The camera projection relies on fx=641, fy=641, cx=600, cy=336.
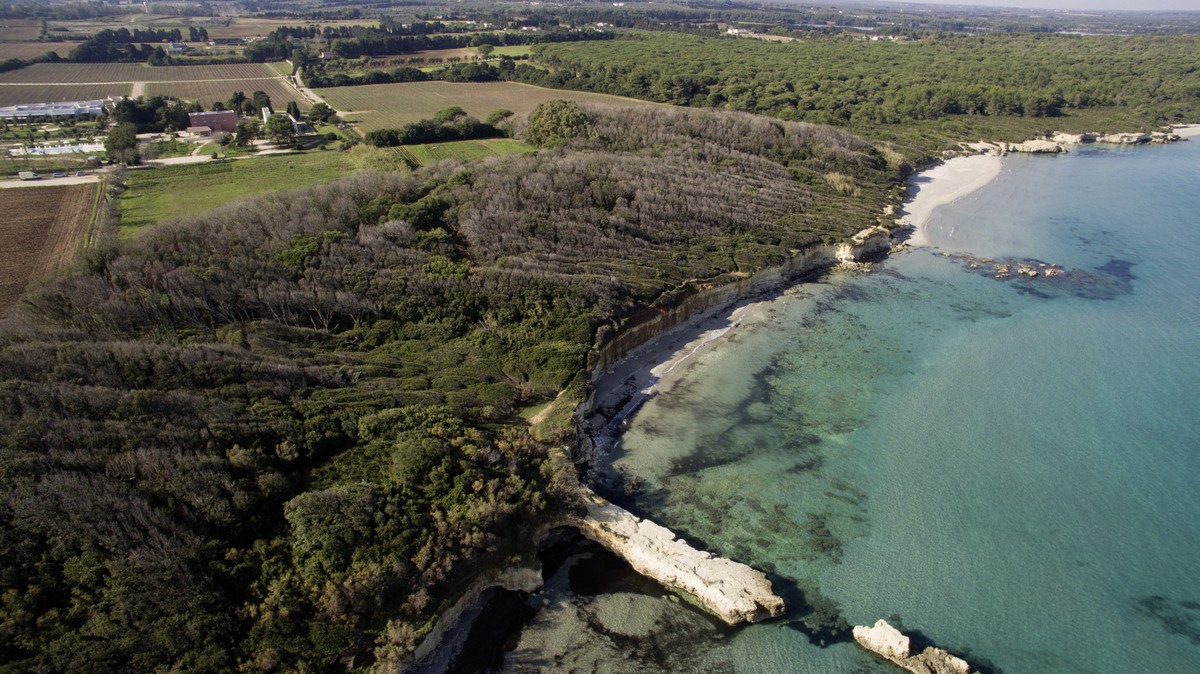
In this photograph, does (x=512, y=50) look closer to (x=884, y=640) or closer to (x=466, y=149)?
(x=466, y=149)

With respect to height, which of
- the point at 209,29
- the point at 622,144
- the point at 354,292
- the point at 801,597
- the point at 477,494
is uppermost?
the point at 209,29

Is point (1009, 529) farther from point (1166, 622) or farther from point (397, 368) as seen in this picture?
point (397, 368)

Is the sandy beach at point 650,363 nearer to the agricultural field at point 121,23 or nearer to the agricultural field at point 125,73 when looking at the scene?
the agricultural field at point 125,73

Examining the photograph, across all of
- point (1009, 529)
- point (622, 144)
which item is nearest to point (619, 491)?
point (1009, 529)

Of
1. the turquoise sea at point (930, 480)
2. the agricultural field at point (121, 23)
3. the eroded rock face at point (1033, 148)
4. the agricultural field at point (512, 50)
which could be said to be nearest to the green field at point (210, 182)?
the turquoise sea at point (930, 480)

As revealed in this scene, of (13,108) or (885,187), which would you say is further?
(13,108)

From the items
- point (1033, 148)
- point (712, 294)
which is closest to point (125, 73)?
point (712, 294)
